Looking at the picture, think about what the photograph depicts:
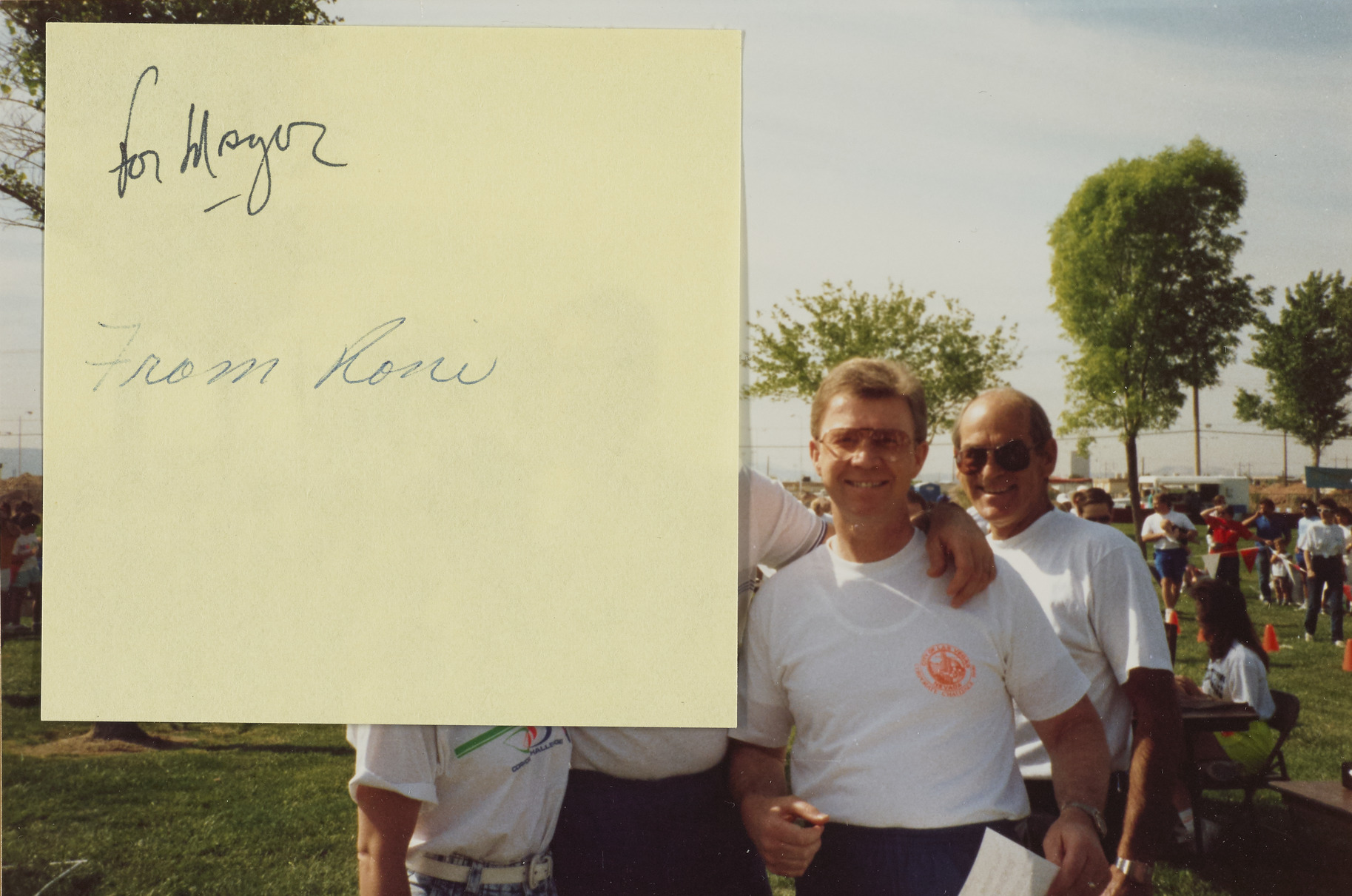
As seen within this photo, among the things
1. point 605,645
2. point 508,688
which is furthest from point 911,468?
point 508,688

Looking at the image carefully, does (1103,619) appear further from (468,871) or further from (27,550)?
(27,550)

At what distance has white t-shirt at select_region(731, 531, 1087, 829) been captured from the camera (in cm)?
91

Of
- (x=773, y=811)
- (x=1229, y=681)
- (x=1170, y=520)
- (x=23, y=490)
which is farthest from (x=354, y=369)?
(x=1170, y=520)

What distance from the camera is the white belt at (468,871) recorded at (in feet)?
3.09

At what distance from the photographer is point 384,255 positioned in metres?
1.00

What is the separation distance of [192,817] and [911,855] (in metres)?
1.01

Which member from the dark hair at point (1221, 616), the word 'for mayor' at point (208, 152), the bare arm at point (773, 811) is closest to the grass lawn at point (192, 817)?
the bare arm at point (773, 811)

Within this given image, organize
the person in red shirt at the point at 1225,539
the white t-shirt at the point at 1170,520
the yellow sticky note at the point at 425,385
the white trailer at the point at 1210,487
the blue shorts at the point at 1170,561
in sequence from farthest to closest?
the blue shorts at the point at 1170,561, the white t-shirt at the point at 1170,520, the person in red shirt at the point at 1225,539, the white trailer at the point at 1210,487, the yellow sticky note at the point at 425,385

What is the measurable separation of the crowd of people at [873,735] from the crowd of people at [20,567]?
0.47m

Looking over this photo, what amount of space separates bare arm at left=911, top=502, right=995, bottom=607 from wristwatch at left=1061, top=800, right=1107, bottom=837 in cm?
26

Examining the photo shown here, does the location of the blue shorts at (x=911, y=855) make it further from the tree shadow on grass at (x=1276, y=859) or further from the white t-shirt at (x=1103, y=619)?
the tree shadow on grass at (x=1276, y=859)

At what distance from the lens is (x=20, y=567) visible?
109 cm

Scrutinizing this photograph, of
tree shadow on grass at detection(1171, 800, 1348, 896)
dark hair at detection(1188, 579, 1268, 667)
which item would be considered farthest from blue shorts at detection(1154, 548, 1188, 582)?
tree shadow on grass at detection(1171, 800, 1348, 896)

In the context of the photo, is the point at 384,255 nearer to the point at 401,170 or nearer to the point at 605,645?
the point at 401,170
